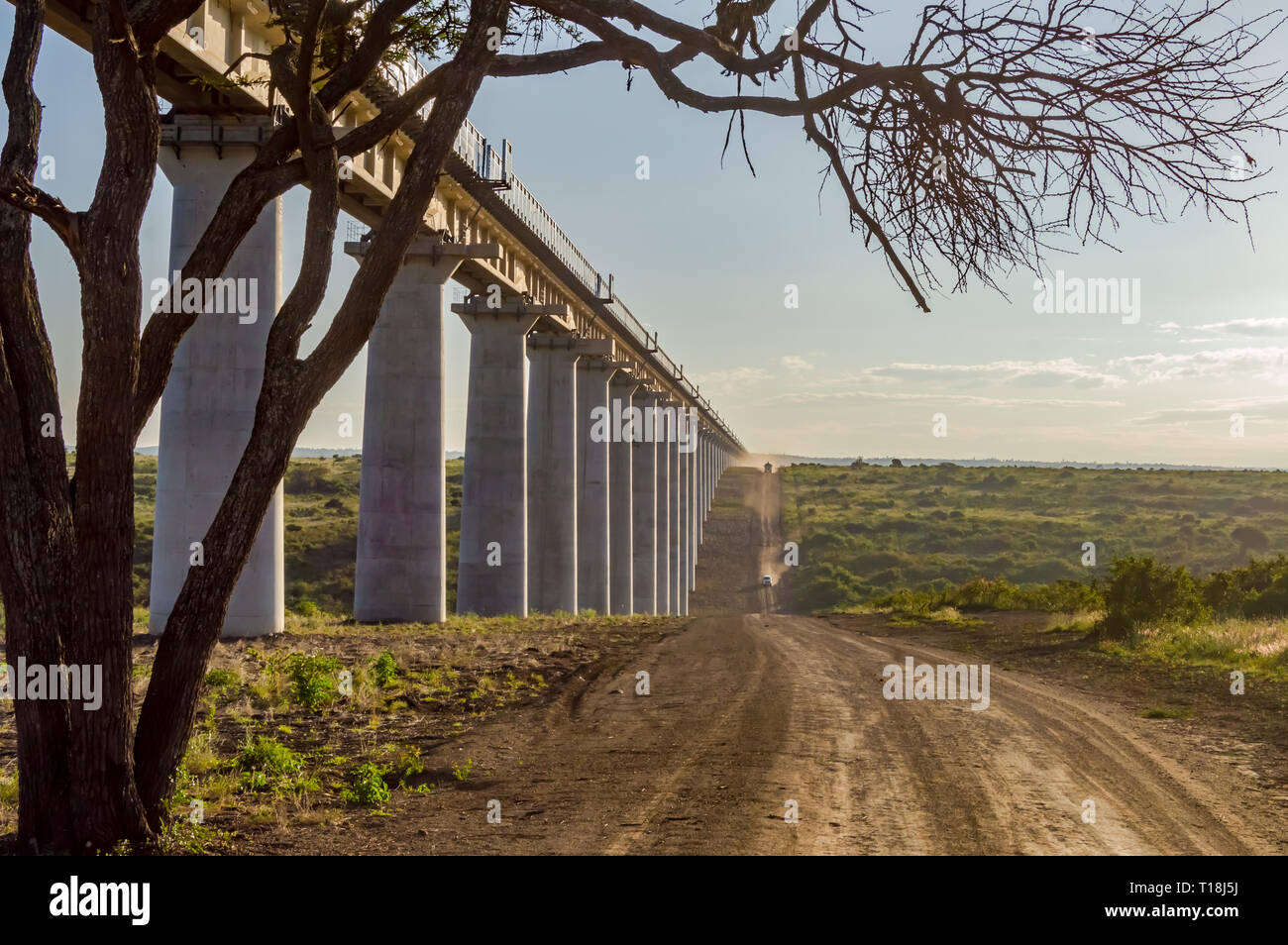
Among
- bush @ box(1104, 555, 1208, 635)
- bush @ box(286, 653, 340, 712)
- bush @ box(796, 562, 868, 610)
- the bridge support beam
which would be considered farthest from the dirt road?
bush @ box(796, 562, 868, 610)

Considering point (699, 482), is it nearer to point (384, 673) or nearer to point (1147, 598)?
point (1147, 598)

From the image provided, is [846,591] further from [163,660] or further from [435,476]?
[163,660]

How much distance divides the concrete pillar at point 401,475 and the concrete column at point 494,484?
7.51m

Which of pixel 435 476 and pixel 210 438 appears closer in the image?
pixel 210 438

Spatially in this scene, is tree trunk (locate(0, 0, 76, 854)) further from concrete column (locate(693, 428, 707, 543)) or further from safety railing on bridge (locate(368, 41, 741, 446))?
concrete column (locate(693, 428, 707, 543))

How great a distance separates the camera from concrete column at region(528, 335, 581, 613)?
152 ft

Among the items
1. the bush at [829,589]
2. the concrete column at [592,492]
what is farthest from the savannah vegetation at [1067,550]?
the concrete column at [592,492]

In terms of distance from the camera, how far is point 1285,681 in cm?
1605

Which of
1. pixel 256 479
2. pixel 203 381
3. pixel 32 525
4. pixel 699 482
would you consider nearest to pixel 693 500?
pixel 699 482

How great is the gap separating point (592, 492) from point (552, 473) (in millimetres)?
6277

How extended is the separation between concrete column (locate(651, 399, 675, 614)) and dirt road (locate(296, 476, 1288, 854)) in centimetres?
5563
